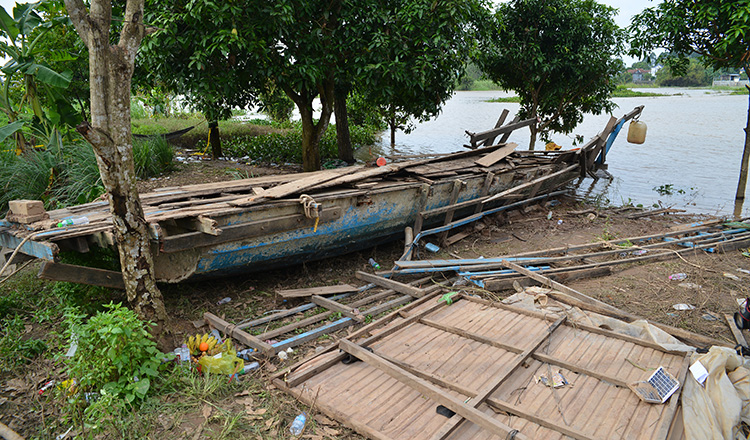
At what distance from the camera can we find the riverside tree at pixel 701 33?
7332 mm

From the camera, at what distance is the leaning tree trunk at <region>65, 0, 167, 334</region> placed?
10.5 feet

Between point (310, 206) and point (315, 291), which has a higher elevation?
point (310, 206)

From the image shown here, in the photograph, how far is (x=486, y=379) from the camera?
344 centimetres

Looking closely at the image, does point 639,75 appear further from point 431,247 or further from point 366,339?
point 366,339

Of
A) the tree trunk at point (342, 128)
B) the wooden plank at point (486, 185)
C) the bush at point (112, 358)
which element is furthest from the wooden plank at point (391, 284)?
the tree trunk at point (342, 128)

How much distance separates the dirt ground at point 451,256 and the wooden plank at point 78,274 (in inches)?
26.8

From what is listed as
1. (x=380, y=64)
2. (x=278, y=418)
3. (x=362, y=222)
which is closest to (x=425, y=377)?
(x=278, y=418)

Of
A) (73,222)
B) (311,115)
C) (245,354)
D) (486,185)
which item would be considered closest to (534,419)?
(245,354)

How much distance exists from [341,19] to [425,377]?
19.4 ft

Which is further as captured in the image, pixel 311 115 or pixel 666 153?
pixel 666 153

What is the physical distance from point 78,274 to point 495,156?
6.55 meters

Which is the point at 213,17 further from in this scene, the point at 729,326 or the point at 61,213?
the point at 729,326

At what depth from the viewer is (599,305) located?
179 inches

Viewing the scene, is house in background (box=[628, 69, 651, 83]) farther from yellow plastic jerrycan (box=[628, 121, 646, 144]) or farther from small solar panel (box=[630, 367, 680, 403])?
small solar panel (box=[630, 367, 680, 403])
